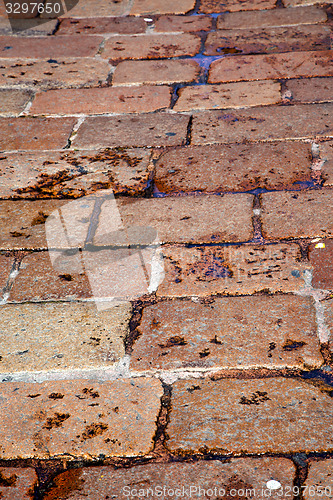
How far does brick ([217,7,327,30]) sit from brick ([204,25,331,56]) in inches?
3.0

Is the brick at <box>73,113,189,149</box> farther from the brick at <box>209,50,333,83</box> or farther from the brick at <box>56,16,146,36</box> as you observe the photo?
the brick at <box>56,16,146,36</box>

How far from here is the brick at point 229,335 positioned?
1.50 metres

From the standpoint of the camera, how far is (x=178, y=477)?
1246 mm

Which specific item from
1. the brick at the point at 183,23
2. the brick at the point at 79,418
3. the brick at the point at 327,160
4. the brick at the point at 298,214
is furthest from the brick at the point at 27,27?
the brick at the point at 79,418

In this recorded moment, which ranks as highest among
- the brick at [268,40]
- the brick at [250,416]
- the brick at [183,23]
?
the brick at [183,23]

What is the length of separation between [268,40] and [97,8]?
1.43 meters

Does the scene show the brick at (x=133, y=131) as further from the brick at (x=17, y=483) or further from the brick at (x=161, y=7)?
the brick at (x=17, y=483)

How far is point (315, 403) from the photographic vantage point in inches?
54.0

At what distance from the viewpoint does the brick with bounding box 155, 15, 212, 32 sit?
350cm

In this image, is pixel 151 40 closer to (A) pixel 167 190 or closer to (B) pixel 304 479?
(A) pixel 167 190

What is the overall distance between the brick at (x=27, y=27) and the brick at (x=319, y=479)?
3.33 metres

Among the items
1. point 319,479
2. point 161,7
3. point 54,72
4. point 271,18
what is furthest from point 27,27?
point 319,479

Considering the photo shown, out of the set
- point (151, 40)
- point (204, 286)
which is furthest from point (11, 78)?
point (204, 286)

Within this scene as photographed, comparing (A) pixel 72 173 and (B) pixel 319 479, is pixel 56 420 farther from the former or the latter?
(A) pixel 72 173
